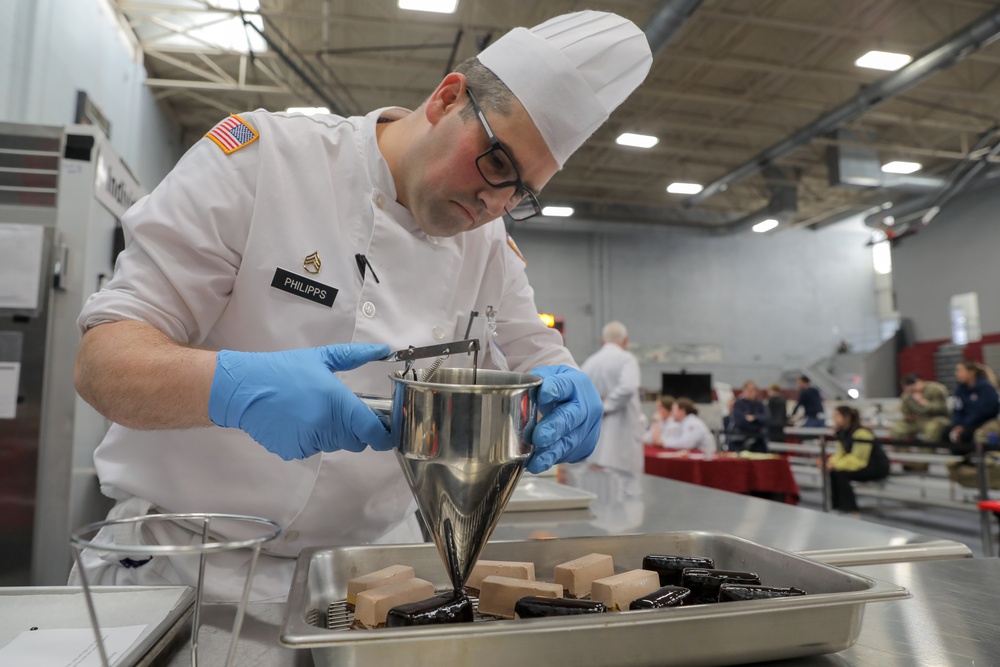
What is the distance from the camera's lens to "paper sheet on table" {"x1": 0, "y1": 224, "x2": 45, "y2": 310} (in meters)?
2.22

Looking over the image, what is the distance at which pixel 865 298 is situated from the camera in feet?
56.3

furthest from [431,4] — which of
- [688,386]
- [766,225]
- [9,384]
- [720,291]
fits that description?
[720,291]

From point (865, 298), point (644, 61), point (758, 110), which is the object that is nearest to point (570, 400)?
point (644, 61)

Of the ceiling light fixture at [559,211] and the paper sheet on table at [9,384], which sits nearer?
the paper sheet on table at [9,384]

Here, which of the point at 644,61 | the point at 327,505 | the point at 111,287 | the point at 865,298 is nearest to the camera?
the point at 111,287

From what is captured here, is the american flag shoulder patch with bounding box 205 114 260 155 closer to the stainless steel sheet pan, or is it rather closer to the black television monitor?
the stainless steel sheet pan

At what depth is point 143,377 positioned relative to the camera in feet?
2.90

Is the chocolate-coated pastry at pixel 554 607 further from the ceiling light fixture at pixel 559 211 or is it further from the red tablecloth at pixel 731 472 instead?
the ceiling light fixture at pixel 559 211

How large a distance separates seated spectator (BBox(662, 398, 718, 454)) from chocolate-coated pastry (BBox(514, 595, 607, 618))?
21.3ft

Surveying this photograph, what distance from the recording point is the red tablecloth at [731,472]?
5.74m

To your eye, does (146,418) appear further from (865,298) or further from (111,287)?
(865,298)

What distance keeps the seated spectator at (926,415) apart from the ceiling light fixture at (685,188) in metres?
6.18

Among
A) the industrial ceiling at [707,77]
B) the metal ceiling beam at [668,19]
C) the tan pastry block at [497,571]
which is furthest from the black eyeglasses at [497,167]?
the industrial ceiling at [707,77]

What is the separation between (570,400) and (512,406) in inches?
14.5
